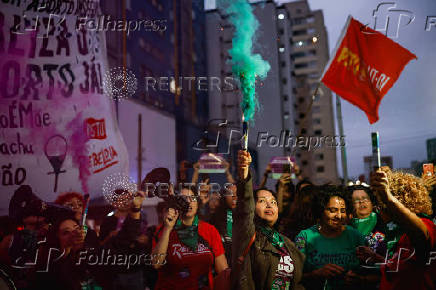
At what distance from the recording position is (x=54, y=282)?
349 cm

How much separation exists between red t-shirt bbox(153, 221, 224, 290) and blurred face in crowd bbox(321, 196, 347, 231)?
1129 millimetres

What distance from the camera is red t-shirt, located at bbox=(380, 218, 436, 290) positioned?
2.55 meters

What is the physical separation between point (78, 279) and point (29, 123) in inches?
102

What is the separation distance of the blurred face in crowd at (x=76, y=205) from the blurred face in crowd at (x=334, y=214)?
2.76m

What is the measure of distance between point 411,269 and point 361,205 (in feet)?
4.89

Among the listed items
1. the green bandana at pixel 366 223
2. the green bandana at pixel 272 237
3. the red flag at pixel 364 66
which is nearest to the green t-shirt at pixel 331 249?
the green bandana at pixel 272 237

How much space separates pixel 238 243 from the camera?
2969 millimetres

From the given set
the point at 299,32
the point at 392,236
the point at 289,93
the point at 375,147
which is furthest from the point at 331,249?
the point at 299,32

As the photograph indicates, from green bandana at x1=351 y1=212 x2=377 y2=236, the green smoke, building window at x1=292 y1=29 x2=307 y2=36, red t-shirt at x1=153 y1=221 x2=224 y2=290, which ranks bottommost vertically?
red t-shirt at x1=153 y1=221 x2=224 y2=290

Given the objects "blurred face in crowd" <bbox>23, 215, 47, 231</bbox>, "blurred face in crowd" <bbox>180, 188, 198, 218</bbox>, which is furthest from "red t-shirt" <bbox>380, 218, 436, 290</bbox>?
"blurred face in crowd" <bbox>23, 215, 47, 231</bbox>

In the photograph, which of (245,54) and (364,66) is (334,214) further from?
(364,66)

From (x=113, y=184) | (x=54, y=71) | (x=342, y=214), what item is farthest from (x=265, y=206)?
(x=54, y=71)

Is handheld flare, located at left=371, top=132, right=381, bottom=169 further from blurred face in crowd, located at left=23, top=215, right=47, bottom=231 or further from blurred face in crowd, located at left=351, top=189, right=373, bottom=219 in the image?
blurred face in crowd, located at left=23, top=215, right=47, bottom=231

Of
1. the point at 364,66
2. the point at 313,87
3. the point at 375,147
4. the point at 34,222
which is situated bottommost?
the point at 34,222
